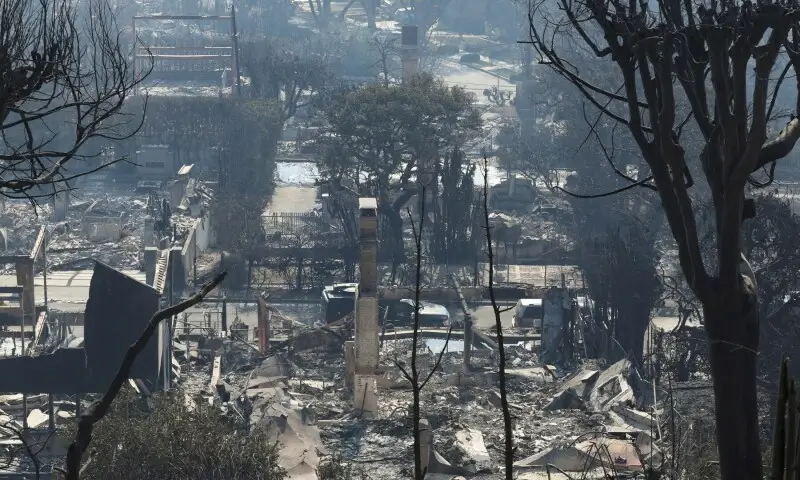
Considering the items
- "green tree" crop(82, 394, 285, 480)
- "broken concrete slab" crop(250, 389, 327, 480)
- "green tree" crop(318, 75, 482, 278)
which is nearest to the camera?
"green tree" crop(82, 394, 285, 480)

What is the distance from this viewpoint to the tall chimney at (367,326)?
51.8 ft

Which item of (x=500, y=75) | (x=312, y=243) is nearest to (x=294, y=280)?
(x=312, y=243)

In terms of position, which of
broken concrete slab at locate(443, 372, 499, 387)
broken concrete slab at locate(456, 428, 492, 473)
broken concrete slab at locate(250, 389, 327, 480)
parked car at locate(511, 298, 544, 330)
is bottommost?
parked car at locate(511, 298, 544, 330)

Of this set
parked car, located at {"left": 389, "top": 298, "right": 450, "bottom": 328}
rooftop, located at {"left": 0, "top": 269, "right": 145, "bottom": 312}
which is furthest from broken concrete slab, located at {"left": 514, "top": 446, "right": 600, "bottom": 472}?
rooftop, located at {"left": 0, "top": 269, "right": 145, "bottom": 312}

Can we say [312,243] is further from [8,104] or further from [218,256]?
[8,104]

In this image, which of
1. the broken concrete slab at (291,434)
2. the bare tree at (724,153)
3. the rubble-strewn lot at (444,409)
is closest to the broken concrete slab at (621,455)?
the rubble-strewn lot at (444,409)

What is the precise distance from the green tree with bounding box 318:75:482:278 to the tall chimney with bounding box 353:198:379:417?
465 inches

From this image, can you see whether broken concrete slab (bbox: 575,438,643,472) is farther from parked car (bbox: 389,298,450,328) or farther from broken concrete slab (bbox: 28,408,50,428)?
parked car (bbox: 389,298,450,328)

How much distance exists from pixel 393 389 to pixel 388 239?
37.8ft

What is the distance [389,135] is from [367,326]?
14584 mm

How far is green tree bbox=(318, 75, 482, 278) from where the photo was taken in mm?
30766

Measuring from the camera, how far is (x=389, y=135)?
31.1 meters

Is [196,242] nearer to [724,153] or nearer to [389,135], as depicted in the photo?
[389,135]

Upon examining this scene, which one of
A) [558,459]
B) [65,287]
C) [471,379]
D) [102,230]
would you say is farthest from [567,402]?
[102,230]
